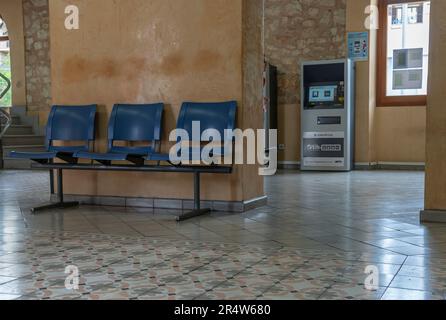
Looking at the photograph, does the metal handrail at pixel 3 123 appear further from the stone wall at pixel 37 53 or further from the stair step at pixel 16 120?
the stone wall at pixel 37 53

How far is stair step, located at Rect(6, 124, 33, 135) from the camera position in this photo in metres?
9.73

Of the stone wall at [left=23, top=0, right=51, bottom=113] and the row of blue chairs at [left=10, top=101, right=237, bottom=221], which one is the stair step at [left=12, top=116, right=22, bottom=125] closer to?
the stone wall at [left=23, top=0, right=51, bottom=113]

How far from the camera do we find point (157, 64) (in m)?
4.34

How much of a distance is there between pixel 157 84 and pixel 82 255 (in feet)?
6.55

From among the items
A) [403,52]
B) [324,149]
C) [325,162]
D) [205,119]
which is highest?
[403,52]

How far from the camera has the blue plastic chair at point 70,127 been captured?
14.4 ft

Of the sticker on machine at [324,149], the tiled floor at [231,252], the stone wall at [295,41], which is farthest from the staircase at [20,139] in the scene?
the sticker on machine at [324,149]

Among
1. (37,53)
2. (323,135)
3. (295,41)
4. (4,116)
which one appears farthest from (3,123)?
(323,135)

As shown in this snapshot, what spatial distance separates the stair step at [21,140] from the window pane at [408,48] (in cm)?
642

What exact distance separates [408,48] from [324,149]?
2.03 m

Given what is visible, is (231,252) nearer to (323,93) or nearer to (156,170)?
(156,170)

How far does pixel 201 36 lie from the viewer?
4.17 m
